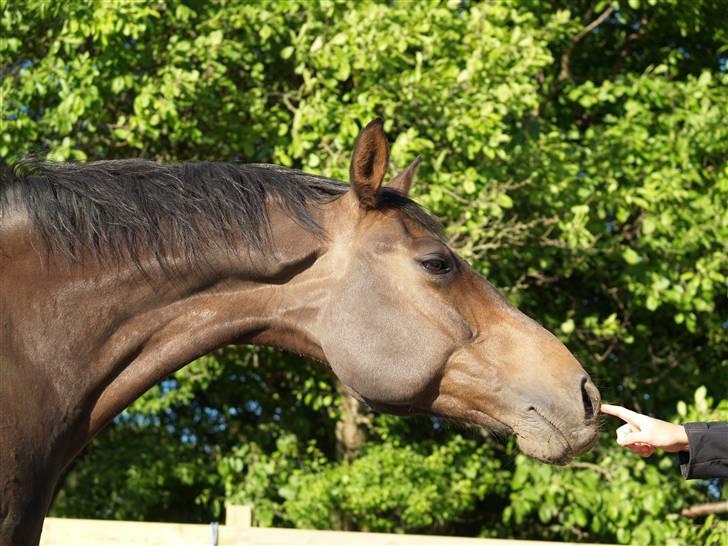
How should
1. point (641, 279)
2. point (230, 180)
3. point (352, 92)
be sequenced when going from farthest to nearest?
point (641, 279) → point (352, 92) → point (230, 180)

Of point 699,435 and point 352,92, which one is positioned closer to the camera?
point 699,435

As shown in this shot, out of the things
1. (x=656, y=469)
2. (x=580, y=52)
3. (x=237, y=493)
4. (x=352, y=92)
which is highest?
(x=580, y=52)

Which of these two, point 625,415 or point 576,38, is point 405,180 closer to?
point 625,415

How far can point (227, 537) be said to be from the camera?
16.4 feet

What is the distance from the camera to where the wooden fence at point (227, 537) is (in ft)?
16.5

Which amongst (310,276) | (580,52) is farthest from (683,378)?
(310,276)

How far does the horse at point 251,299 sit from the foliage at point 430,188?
10.5ft

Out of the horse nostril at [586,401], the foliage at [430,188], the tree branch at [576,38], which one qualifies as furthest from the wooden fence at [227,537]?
the tree branch at [576,38]

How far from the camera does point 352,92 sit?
6379mm

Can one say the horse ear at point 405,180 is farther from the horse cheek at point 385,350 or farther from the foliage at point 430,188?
the foliage at point 430,188

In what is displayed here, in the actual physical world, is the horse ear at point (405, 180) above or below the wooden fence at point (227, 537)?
above

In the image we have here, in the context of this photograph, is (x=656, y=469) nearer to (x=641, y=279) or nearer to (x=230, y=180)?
Result: (x=641, y=279)

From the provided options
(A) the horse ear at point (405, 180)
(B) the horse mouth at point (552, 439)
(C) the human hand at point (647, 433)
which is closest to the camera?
(B) the horse mouth at point (552, 439)

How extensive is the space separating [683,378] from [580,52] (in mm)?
3177
